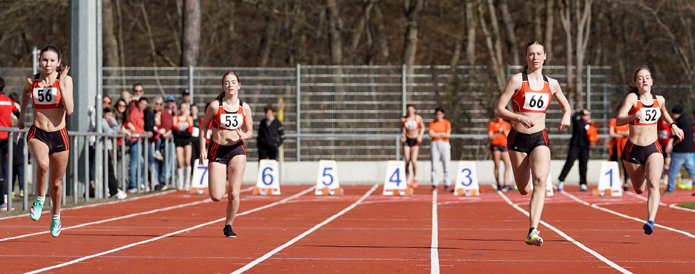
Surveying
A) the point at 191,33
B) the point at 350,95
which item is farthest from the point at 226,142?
the point at 191,33

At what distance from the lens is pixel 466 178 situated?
68.9ft

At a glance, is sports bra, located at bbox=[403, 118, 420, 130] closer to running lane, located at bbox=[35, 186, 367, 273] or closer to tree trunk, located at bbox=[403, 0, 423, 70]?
running lane, located at bbox=[35, 186, 367, 273]

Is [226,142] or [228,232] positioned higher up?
[226,142]

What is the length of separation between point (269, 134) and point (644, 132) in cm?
1406

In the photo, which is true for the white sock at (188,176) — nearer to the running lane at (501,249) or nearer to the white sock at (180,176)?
the white sock at (180,176)

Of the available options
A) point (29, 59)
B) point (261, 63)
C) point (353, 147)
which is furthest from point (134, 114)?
point (261, 63)

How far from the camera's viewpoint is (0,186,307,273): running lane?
8367mm

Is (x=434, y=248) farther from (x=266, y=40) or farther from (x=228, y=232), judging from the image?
Result: (x=266, y=40)

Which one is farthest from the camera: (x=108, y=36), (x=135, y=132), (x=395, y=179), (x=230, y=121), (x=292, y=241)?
(x=108, y=36)

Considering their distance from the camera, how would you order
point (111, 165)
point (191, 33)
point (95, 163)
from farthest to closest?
point (191, 33) → point (111, 165) → point (95, 163)

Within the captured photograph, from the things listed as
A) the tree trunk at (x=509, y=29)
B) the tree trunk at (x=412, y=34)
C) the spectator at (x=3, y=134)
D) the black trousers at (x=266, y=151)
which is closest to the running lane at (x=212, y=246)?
the spectator at (x=3, y=134)

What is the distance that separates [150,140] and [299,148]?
6.42 m

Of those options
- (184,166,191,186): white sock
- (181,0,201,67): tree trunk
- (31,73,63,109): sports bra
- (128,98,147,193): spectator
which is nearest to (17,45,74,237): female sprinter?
(31,73,63,109): sports bra

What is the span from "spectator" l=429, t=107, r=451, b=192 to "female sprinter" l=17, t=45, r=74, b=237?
42.9 ft
